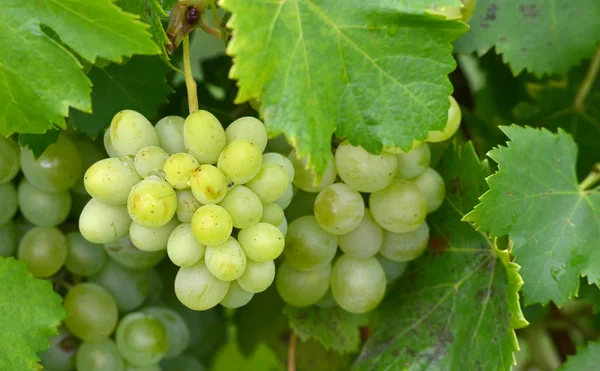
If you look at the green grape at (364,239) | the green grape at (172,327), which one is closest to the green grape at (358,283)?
the green grape at (364,239)

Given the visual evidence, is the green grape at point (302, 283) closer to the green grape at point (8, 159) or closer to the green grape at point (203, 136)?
the green grape at point (203, 136)

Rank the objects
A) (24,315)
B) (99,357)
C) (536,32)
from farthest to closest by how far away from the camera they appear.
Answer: (536,32), (99,357), (24,315)

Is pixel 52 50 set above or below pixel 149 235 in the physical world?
above

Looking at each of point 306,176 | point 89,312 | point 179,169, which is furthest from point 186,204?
point 89,312

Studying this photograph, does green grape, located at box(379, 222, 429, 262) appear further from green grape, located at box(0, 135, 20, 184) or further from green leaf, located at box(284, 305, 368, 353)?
green grape, located at box(0, 135, 20, 184)

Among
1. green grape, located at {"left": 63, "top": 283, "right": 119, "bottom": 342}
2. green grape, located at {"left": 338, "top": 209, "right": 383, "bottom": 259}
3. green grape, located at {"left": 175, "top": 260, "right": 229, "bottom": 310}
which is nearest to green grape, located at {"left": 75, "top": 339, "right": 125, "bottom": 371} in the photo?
green grape, located at {"left": 63, "top": 283, "right": 119, "bottom": 342}

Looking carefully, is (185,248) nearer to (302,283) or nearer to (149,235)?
(149,235)

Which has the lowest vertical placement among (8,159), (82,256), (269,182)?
(82,256)
